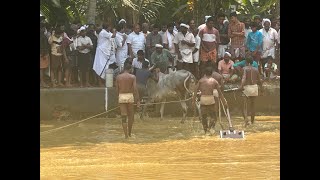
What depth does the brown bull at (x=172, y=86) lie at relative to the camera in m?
17.8

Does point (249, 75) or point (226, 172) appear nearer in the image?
point (226, 172)

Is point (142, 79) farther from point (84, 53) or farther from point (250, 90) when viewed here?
point (250, 90)

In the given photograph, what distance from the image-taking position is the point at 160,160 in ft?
53.6

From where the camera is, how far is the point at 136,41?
701 inches

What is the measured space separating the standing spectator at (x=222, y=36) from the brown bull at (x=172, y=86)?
73 centimetres

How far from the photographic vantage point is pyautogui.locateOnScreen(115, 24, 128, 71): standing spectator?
17.8 metres

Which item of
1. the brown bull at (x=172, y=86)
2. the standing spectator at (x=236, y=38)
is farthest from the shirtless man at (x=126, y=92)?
the standing spectator at (x=236, y=38)

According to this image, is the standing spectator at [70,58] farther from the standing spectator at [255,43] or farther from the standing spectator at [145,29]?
the standing spectator at [255,43]

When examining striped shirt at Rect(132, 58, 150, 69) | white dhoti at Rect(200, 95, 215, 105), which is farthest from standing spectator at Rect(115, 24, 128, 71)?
white dhoti at Rect(200, 95, 215, 105)

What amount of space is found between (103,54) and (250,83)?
2819 mm
